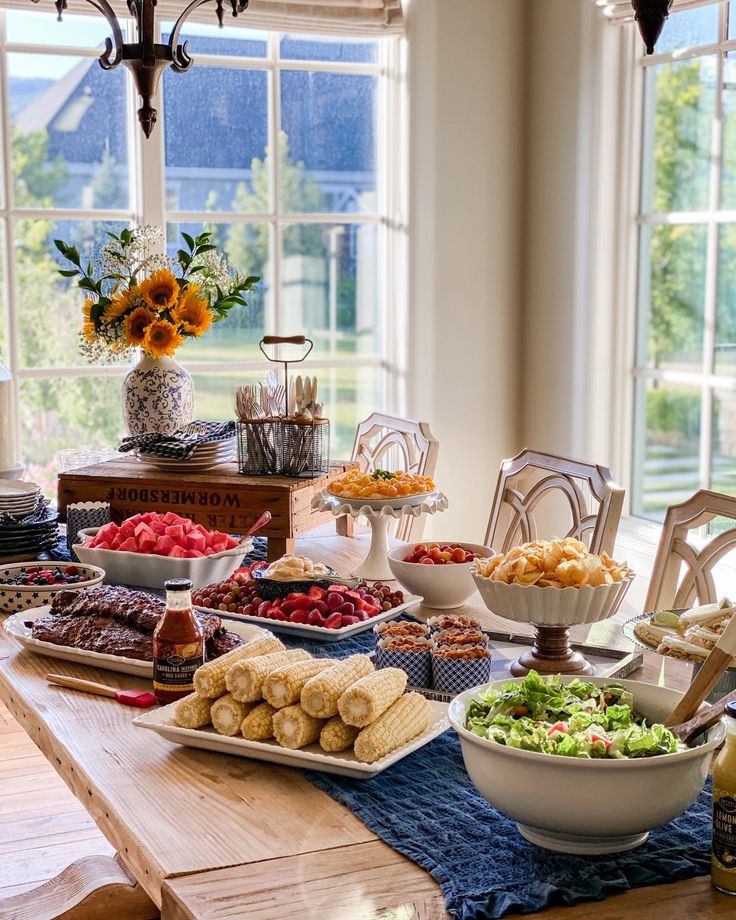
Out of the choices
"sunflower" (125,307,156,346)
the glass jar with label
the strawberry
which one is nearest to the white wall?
"sunflower" (125,307,156,346)

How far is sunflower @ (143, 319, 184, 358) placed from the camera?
9.59ft

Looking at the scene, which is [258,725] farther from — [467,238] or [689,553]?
[467,238]

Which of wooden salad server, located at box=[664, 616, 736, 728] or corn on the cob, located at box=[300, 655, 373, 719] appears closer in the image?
wooden salad server, located at box=[664, 616, 736, 728]

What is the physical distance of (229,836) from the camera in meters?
1.17

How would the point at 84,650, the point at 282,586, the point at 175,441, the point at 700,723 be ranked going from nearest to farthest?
the point at 700,723, the point at 84,650, the point at 282,586, the point at 175,441

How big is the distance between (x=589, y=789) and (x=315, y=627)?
0.86m

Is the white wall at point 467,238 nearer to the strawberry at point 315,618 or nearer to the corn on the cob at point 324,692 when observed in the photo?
the strawberry at point 315,618

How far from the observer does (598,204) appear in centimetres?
386

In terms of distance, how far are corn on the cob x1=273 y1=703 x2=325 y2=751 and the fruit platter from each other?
1.58 ft

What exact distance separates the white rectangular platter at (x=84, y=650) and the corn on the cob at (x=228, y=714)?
0.31m

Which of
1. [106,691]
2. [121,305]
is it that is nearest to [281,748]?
[106,691]

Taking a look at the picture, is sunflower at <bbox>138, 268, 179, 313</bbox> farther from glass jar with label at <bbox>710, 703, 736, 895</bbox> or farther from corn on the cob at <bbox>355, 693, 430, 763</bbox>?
glass jar with label at <bbox>710, 703, 736, 895</bbox>

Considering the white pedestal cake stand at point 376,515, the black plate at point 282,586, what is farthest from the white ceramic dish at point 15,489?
the black plate at point 282,586

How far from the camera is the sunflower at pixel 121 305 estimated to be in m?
2.97
